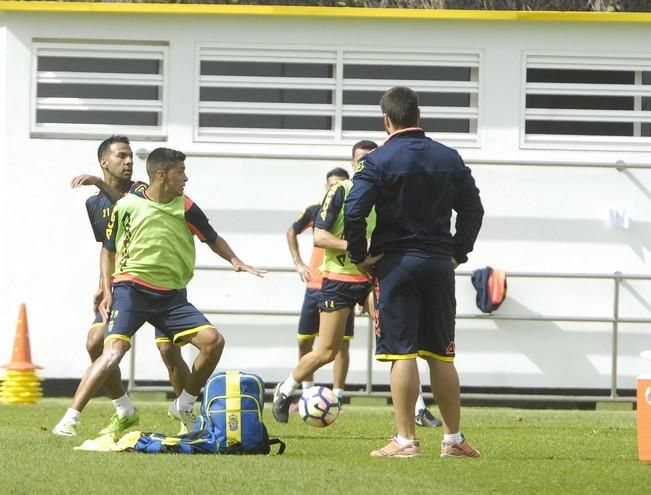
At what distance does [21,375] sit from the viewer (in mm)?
15055

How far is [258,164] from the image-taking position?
52.3 ft

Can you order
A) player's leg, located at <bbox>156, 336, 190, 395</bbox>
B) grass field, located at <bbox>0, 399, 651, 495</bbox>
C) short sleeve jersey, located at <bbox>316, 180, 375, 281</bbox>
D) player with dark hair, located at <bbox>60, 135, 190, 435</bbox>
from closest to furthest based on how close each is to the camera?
grass field, located at <bbox>0, 399, 651, 495</bbox> → player with dark hair, located at <bbox>60, 135, 190, 435</bbox> → player's leg, located at <bbox>156, 336, 190, 395</bbox> → short sleeve jersey, located at <bbox>316, 180, 375, 281</bbox>

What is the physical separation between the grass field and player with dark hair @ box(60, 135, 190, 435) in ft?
1.17

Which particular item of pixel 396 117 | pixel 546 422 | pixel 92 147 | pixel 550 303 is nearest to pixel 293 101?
pixel 92 147

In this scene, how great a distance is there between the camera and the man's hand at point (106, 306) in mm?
10991

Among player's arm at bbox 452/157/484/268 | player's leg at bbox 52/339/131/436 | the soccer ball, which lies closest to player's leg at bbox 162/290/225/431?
player's leg at bbox 52/339/131/436

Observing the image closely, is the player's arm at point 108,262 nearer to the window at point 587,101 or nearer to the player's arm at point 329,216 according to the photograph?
the player's arm at point 329,216

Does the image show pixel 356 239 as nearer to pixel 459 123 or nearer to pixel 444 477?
pixel 444 477

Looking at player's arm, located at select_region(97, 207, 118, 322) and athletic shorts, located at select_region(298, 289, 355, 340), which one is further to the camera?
athletic shorts, located at select_region(298, 289, 355, 340)

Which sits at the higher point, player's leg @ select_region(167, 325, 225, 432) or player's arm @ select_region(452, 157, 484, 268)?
player's arm @ select_region(452, 157, 484, 268)

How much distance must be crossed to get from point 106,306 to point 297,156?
5.17 metres

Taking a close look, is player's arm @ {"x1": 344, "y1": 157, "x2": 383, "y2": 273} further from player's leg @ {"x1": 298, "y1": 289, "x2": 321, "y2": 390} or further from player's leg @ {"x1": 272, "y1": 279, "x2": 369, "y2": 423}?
player's leg @ {"x1": 298, "y1": 289, "x2": 321, "y2": 390}

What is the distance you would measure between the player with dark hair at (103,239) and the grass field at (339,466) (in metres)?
0.36

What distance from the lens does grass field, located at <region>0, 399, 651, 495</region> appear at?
7.94 meters
